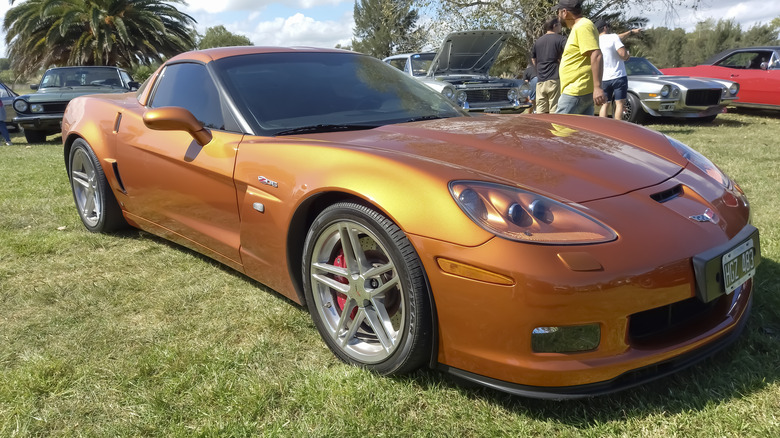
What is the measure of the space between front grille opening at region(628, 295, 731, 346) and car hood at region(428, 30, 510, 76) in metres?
9.00

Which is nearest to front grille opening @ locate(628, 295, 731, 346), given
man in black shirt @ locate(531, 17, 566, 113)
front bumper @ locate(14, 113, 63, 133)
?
man in black shirt @ locate(531, 17, 566, 113)

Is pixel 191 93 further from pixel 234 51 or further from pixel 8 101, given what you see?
pixel 8 101

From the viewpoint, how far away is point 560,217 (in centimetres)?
174

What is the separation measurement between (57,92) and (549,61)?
869cm

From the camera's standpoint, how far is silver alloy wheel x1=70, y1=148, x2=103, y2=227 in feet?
12.8

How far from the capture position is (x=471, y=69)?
11.6 meters

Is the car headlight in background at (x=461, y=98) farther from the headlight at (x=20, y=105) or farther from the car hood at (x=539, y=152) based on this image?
the headlight at (x=20, y=105)

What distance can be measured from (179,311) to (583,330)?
6.23ft

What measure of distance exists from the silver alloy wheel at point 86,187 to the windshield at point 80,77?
758 cm

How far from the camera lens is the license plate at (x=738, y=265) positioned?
182 cm

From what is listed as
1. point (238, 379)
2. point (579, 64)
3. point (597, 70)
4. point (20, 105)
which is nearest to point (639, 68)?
point (579, 64)

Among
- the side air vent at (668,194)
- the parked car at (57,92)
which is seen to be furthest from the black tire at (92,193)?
the parked car at (57,92)

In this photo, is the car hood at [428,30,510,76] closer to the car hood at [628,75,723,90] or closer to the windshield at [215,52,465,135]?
the car hood at [628,75,723,90]

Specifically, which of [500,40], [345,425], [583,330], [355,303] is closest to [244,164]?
[355,303]
